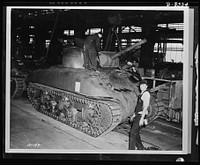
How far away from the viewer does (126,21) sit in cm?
316

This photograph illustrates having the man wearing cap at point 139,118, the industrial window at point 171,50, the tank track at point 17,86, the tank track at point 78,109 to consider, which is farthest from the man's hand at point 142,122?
the tank track at point 17,86

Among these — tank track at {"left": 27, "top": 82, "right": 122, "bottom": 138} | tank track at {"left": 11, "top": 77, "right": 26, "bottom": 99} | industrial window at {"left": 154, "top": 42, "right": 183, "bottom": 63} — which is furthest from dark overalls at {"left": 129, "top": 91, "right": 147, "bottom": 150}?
tank track at {"left": 11, "top": 77, "right": 26, "bottom": 99}

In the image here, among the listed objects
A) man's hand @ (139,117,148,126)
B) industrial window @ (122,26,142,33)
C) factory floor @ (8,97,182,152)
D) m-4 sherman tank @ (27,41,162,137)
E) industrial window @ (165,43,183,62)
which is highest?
industrial window @ (122,26,142,33)

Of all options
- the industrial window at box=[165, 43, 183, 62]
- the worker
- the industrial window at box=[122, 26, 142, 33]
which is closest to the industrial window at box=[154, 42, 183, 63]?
the industrial window at box=[165, 43, 183, 62]

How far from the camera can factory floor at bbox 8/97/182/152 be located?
3145 millimetres

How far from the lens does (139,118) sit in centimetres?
318

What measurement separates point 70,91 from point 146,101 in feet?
2.65

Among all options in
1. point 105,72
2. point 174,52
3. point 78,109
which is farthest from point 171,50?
point 78,109

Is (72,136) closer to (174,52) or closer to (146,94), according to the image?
(146,94)

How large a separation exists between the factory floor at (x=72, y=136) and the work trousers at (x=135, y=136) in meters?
0.04

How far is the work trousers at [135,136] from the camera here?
315cm

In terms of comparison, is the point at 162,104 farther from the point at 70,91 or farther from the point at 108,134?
the point at 70,91

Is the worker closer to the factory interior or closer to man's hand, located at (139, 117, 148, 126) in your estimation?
the factory interior

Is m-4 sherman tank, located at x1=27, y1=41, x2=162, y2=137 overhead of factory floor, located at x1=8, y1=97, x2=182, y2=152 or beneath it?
overhead
